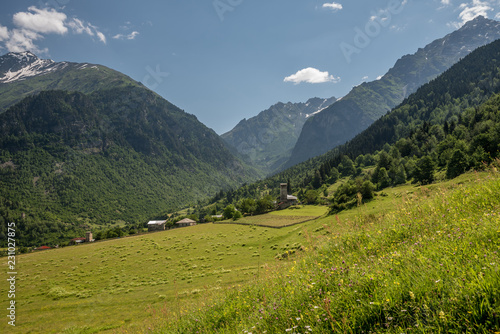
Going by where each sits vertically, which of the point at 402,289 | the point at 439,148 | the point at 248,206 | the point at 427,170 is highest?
the point at 402,289

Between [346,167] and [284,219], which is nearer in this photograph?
[284,219]

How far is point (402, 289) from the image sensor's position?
3.97 m

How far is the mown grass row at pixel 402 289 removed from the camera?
324cm

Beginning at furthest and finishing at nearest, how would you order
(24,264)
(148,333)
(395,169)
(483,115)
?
(483,115)
(395,169)
(24,264)
(148,333)

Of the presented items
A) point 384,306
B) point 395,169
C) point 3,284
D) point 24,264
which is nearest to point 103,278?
point 3,284

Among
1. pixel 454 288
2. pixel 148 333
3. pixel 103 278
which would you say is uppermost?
pixel 454 288

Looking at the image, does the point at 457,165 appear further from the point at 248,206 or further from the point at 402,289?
the point at 248,206

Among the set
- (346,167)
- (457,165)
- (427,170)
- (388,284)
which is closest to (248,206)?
(427,170)

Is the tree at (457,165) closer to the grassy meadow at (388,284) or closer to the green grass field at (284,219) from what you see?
the green grass field at (284,219)

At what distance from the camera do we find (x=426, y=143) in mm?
120562

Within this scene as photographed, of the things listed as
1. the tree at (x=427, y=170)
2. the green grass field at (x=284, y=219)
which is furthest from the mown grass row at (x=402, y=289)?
the tree at (x=427, y=170)

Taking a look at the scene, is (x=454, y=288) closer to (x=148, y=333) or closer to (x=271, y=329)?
(x=271, y=329)

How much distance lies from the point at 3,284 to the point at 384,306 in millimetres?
52955

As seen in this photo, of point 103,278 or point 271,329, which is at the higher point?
point 271,329
